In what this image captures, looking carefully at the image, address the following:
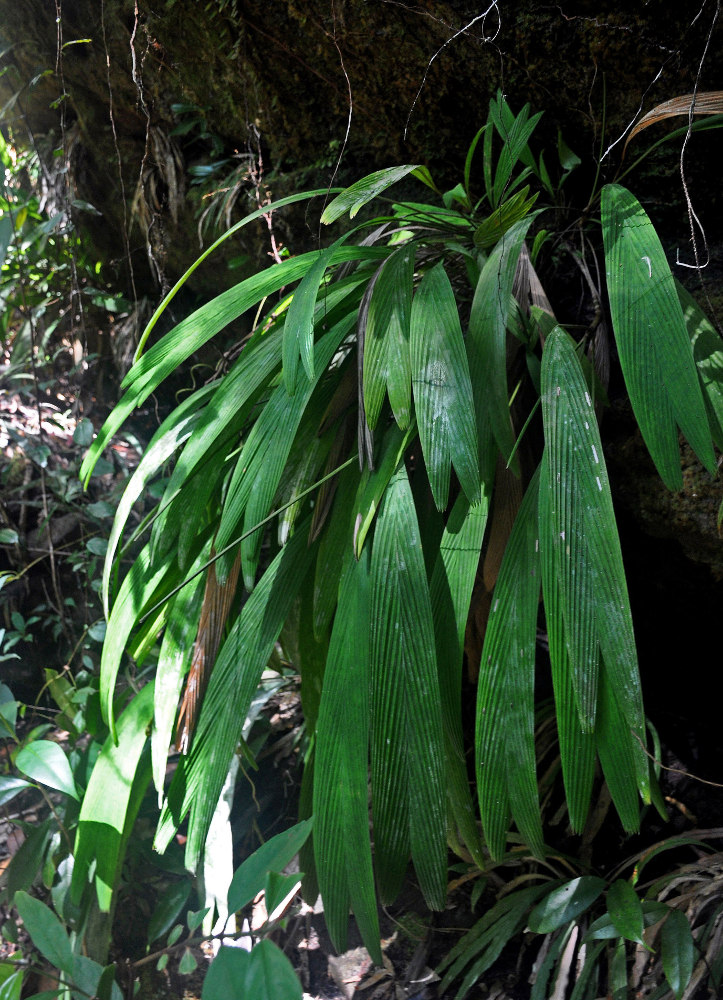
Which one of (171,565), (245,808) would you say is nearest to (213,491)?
(171,565)

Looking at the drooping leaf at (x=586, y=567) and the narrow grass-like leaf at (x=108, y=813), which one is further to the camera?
the narrow grass-like leaf at (x=108, y=813)

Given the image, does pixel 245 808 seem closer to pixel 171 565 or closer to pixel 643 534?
pixel 171 565

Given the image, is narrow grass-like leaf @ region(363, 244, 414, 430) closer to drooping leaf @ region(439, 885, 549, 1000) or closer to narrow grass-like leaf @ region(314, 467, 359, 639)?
narrow grass-like leaf @ region(314, 467, 359, 639)

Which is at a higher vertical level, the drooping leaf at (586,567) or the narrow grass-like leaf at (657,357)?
the narrow grass-like leaf at (657,357)

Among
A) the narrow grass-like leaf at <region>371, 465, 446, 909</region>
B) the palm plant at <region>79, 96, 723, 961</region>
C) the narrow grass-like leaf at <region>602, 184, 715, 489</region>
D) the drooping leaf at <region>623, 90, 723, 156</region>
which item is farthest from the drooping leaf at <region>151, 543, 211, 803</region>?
the drooping leaf at <region>623, 90, 723, 156</region>

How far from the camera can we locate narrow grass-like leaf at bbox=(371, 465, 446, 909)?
581 millimetres

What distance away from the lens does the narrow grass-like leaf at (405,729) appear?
22.9 inches

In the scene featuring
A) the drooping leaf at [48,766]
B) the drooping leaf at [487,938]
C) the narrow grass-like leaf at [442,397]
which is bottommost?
the drooping leaf at [487,938]

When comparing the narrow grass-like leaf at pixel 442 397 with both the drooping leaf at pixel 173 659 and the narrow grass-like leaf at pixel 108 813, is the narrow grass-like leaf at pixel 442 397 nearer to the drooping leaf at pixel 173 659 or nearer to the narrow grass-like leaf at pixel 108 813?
the drooping leaf at pixel 173 659

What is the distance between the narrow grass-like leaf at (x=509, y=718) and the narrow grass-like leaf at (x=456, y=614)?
0.04m

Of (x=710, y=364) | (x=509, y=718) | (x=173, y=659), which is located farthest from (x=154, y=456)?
(x=710, y=364)

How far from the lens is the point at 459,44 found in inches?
34.9

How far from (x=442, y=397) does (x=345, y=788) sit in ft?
1.17

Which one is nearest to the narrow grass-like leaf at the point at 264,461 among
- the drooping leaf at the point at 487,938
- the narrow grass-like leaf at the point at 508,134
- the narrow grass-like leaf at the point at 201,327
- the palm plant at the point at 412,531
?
the palm plant at the point at 412,531
